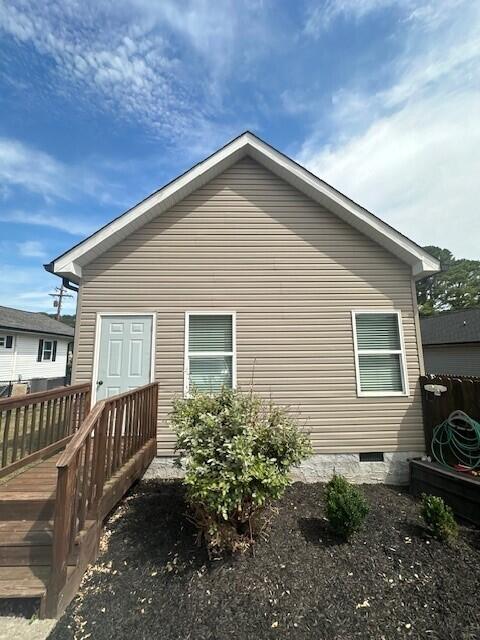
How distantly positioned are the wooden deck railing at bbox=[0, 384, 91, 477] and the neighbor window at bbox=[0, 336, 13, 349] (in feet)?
51.5

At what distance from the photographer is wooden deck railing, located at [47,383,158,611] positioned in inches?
90.5

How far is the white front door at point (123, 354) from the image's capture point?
17.4 feet

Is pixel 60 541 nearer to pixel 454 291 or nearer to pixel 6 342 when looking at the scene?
pixel 6 342

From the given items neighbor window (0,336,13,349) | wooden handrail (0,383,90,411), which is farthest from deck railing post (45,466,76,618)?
neighbor window (0,336,13,349)

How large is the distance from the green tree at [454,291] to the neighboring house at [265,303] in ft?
116

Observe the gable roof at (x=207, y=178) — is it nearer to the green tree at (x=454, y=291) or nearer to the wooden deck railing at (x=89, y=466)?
the wooden deck railing at (x=89, y=466)

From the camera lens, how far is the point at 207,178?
5.84 m

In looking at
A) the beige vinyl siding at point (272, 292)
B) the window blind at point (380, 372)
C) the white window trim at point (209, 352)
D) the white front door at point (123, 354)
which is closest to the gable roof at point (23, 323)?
the white front door at point (123, 354)

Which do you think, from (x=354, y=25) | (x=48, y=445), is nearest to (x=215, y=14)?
(x=354, y=25)

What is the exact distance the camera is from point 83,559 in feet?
8.56

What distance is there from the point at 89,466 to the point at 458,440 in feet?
17.5

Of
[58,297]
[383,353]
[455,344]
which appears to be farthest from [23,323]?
[455,344]

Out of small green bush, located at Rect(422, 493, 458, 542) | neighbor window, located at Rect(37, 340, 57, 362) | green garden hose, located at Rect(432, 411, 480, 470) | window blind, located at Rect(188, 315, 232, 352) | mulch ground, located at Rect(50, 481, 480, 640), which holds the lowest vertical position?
mulch ground, located at Rect(50, 481, 480, 640)

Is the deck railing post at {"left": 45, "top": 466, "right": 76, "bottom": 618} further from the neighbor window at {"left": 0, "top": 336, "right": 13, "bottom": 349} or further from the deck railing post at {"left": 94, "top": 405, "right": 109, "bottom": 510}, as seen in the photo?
the neighbor window at {"left": 0, "top": 336, "right": 13, "bottom": 349}
